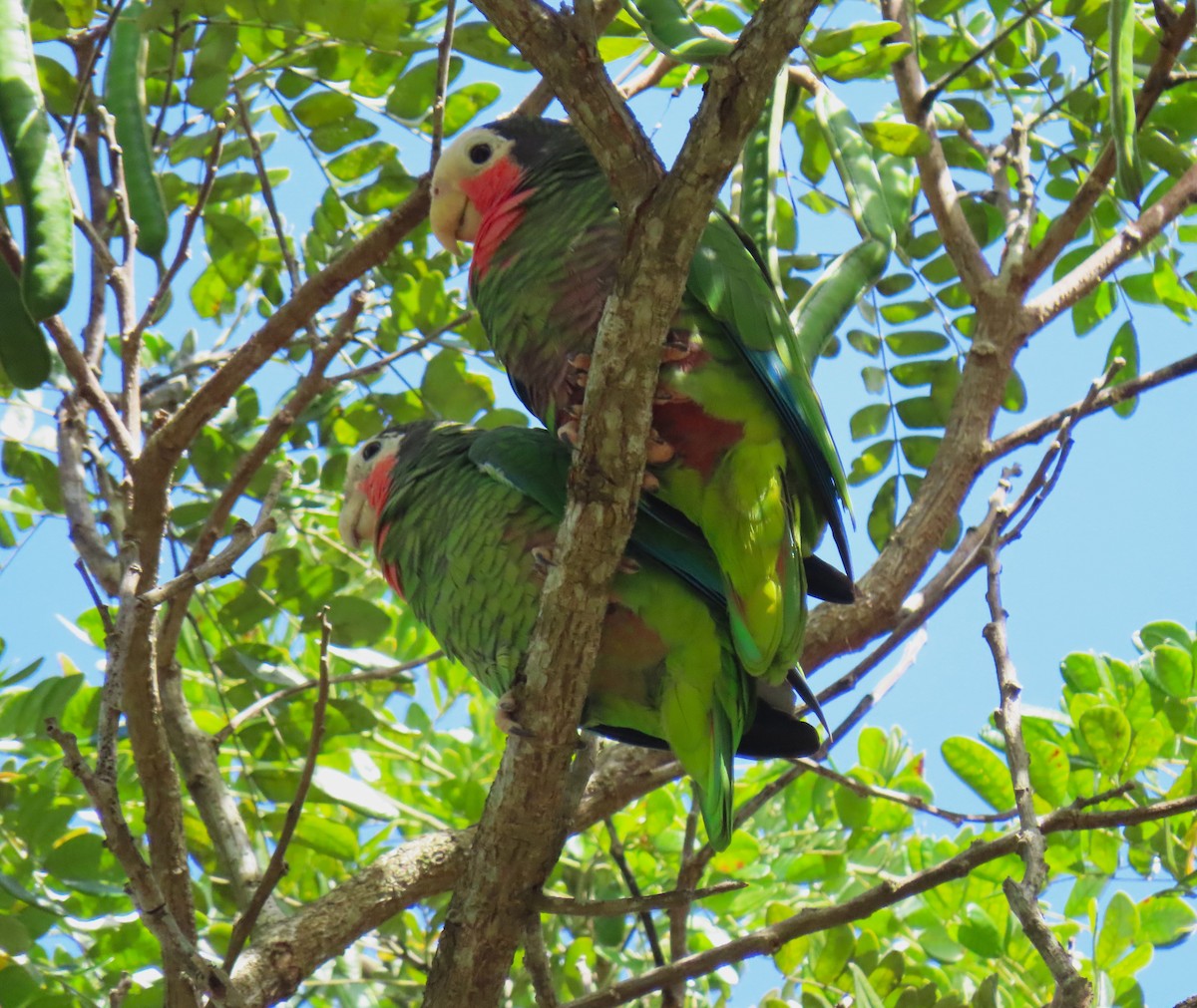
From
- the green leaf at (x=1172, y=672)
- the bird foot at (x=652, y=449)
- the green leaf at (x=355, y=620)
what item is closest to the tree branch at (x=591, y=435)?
the bird foot at (x=652, y=449)

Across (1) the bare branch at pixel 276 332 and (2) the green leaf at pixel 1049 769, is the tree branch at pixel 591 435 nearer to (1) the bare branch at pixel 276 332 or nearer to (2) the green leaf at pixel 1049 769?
(1) the bare branch at pixel 276 332

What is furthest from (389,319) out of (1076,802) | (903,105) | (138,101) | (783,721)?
(1076,802)

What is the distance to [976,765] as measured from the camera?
93.4 inches

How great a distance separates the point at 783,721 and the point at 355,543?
0.90 meters

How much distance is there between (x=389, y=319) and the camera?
9.34 feet

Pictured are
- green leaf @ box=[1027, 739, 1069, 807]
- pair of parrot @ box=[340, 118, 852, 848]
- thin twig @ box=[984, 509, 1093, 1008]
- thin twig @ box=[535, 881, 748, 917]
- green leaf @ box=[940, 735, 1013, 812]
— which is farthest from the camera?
green leaf @ box=[940, 735, 1013, 812]

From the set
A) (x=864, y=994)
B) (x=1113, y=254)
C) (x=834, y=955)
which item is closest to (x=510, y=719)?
A: (x=864, y=994)

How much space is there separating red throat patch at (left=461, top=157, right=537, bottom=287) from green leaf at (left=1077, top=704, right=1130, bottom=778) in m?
1.25

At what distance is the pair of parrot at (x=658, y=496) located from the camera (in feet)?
5.96

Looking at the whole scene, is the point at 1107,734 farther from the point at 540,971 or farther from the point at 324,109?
the point at 324,109

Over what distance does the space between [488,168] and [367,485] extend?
2.01 feet

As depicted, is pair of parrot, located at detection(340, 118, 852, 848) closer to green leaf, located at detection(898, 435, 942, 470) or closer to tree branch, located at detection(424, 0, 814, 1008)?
tree branch, located at detection(424, 0, 814, 1008)

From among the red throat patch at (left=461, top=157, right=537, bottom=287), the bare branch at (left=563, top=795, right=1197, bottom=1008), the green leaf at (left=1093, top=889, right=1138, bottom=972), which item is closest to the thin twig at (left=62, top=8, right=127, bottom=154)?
the red throat patch at (left=461, top=157, right=537, bottom=287)

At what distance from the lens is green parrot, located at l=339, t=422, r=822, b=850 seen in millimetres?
1909
